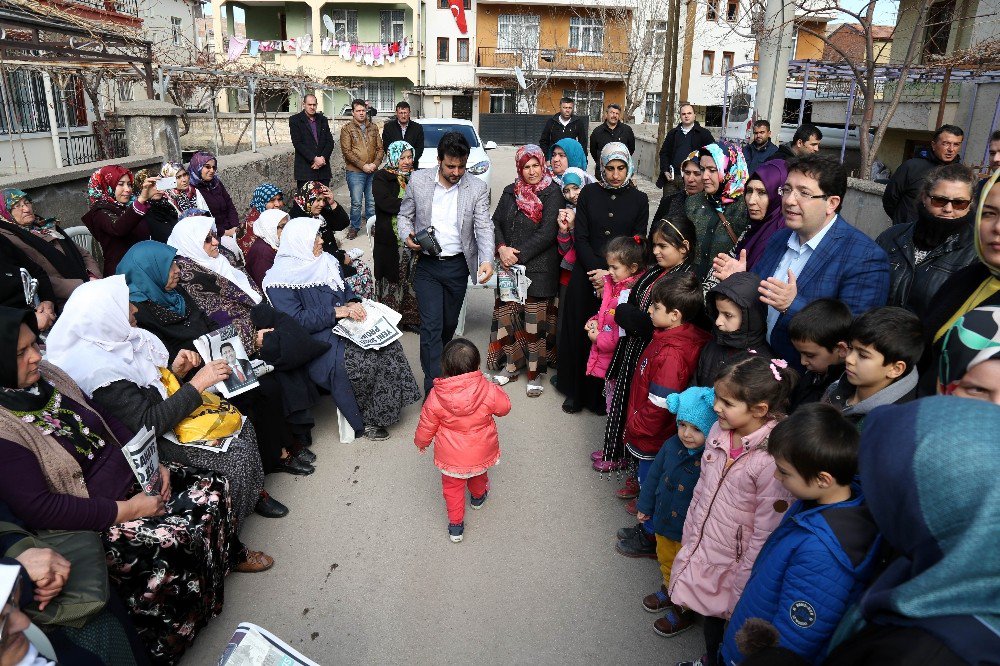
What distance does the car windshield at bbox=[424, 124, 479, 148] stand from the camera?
10445 millimetres

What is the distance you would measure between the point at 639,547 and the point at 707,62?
38.0 m

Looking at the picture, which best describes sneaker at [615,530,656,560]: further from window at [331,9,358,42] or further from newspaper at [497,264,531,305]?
window at [331,9,358,42]

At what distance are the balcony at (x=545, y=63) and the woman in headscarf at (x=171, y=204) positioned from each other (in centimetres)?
3268

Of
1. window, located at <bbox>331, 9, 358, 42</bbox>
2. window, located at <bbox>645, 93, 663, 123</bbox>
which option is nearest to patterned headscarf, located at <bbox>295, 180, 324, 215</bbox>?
window, located at <bbox>331, 9, 358, 42</bbox>

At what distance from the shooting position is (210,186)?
625 cm

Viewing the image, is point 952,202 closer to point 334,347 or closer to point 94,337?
point 334,347

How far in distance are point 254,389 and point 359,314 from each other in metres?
0.92

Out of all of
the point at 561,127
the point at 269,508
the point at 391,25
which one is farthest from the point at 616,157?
the point at 391,25

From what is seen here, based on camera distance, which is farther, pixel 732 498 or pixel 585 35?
pixel 585 35

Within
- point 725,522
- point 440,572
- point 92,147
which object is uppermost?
point 92,147

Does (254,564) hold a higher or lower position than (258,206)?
lower

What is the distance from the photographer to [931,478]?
1.06 m

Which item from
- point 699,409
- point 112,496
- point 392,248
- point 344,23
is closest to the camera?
point 112,496

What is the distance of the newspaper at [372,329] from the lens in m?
4.27
